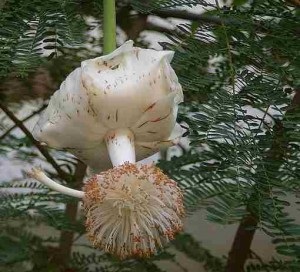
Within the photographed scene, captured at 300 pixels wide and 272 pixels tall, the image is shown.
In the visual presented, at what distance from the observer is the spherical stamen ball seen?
0.44 meters

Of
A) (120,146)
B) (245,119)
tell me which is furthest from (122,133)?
(245,119)

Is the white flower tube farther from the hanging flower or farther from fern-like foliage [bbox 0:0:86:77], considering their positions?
fern-like foliage [bbox 0:0:86:77]

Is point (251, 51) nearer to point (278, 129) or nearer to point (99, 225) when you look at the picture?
point (278, 129)

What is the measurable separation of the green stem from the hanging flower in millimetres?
22

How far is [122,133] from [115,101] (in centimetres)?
3

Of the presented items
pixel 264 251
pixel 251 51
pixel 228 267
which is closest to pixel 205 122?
pixel 251 51

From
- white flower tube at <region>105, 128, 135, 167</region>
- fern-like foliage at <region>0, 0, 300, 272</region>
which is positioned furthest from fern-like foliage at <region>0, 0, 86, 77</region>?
white flower tube at <region>105, 128, 135, 167</region>

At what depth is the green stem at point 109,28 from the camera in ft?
1.56

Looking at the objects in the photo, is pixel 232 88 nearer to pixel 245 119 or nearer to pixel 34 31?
pixel 245 119

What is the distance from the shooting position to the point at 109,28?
0.49m

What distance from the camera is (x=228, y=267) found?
1.11 meters

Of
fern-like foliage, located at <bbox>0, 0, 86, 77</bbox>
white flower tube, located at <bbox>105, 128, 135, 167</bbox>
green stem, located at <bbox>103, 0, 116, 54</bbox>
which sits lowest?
white flower tube, located at <bbox>105, 128, 135, 167</bbox>

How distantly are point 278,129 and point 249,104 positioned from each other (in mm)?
30

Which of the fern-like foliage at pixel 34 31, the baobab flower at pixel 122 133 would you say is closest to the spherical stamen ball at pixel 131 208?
the baobab flower at pixel 122 133
